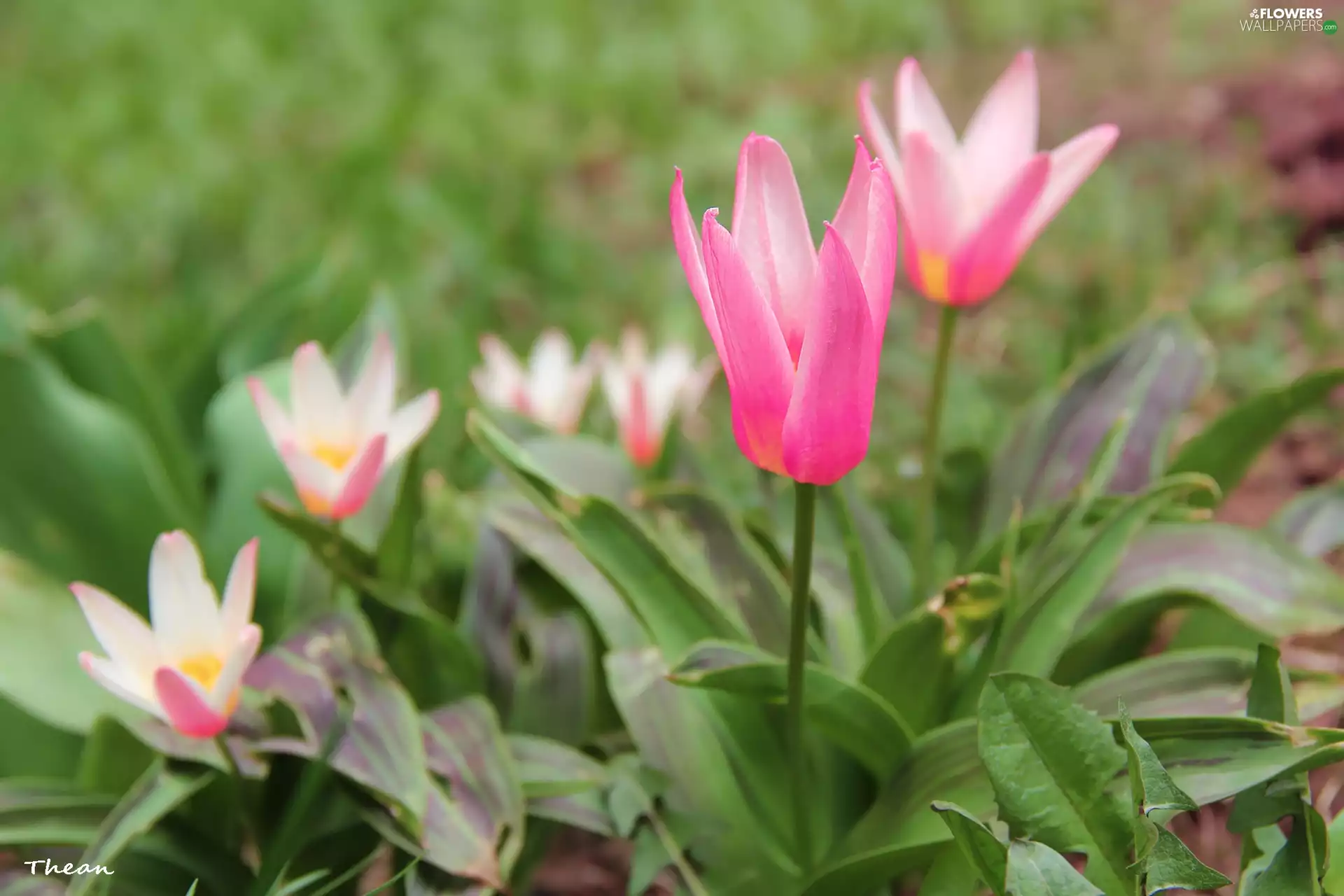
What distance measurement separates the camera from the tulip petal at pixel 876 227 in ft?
2.90

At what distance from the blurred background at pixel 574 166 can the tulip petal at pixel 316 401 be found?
57 cm

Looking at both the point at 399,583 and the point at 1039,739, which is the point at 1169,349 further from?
the point at 399,583

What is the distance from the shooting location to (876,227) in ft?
2.91

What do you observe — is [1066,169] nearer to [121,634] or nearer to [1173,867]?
[1173,867]

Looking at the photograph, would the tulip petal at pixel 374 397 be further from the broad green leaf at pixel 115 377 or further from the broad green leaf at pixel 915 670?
the broad green leaf at pixel 915 670

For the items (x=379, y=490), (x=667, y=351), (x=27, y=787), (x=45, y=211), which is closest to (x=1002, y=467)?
(x=667, y=351)

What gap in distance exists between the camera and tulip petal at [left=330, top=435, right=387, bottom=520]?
1.26m

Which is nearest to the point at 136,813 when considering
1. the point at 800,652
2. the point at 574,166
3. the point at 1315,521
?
the point at 800,652

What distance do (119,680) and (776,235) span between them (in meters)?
0.79

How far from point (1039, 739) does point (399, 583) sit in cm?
85

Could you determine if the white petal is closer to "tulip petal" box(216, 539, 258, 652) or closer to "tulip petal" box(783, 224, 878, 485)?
"tulip petal" box(216, 539, 258, 652)

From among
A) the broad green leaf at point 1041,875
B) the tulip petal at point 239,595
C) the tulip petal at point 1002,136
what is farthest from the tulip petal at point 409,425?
the broad green leaf at point 1041,875

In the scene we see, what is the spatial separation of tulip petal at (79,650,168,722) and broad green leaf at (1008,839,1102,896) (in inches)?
32.8

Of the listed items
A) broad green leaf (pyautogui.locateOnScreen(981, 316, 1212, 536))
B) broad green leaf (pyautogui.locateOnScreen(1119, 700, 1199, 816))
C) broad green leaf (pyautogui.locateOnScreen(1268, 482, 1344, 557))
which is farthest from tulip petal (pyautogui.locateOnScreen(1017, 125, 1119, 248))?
broad green leaf (pyautogui.locateOnScreen(1268, 482, 1344, 557))
